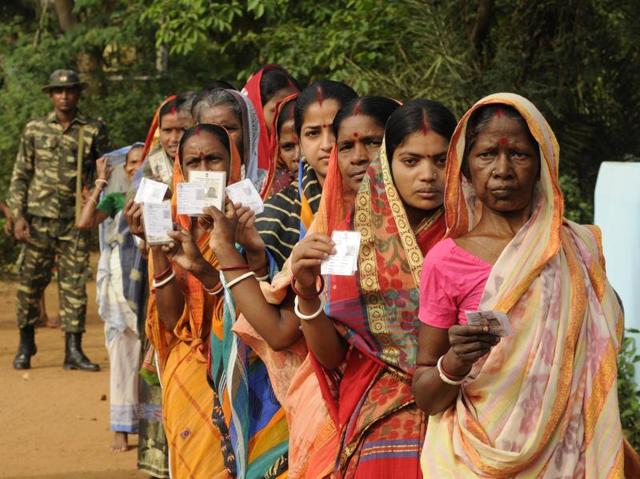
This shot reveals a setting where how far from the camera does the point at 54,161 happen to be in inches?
483

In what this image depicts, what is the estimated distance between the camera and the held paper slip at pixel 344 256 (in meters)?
3.94

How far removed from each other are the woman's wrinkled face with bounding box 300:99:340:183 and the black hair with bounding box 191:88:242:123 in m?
0.99

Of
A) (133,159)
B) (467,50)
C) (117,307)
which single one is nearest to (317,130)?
(133,159)

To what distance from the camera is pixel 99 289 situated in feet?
31.3

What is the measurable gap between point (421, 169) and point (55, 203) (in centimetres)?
850

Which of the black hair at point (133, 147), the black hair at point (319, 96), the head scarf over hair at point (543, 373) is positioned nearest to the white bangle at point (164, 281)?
the black hair at point (319, 96)

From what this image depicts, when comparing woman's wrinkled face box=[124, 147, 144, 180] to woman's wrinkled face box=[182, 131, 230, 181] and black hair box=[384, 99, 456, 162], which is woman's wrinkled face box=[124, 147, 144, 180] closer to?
woman's wrinkled face box=[182, 131, 230, 181]

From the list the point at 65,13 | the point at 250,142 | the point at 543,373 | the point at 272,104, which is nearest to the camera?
the point at 543,373

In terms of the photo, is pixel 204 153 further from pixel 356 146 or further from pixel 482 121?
Result: pixel 482 121

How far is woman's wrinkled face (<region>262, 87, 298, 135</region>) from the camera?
6770 mm

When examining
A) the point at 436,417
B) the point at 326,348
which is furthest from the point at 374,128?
the point at 436,417

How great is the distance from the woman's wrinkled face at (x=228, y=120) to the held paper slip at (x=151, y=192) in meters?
0.69

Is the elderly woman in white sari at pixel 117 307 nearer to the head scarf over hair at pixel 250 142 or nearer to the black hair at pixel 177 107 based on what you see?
the black hair at pixel 177 107

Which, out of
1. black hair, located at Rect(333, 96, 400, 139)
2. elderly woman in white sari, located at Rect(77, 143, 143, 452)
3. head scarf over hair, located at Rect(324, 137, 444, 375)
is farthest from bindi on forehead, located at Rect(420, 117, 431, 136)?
elderly woman in white sari, located at Rect(77, 143, 143, 452)
